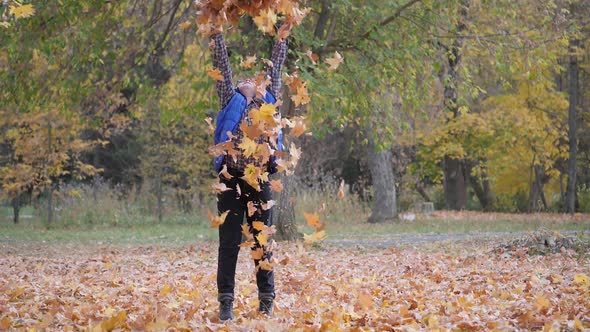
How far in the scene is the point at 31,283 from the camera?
850 centimetres

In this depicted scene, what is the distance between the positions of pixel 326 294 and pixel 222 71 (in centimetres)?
244

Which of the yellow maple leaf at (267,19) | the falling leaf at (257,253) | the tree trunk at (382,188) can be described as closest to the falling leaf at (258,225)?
the falling leaf at (257,253)

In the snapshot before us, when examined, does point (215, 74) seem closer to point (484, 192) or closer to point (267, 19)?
point (267, 19)

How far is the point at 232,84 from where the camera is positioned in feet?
18.6

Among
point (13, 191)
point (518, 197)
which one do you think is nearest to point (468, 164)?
point (518, 197)

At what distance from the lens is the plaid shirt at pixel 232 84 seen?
17.9 ft

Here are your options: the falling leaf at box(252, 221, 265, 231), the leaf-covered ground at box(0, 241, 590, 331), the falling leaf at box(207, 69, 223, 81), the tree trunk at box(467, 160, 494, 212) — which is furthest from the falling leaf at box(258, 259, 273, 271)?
the tree trunk at box(467, 160, 494, 212)

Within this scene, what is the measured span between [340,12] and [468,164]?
19.4 metres

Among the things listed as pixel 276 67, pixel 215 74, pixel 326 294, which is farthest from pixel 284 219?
pixel 215 74

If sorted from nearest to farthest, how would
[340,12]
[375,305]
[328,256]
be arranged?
[375,305]
[328,256]
[340,12]

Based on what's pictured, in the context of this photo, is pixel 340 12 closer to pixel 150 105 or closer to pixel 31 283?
pixel 31 283

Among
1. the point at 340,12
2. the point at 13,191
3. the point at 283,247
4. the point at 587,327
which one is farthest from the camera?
the point at 13,191

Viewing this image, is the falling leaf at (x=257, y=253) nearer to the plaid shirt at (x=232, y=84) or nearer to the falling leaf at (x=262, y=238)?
the falling leaf at (x=262, y=238)

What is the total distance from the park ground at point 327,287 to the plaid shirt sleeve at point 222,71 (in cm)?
115
